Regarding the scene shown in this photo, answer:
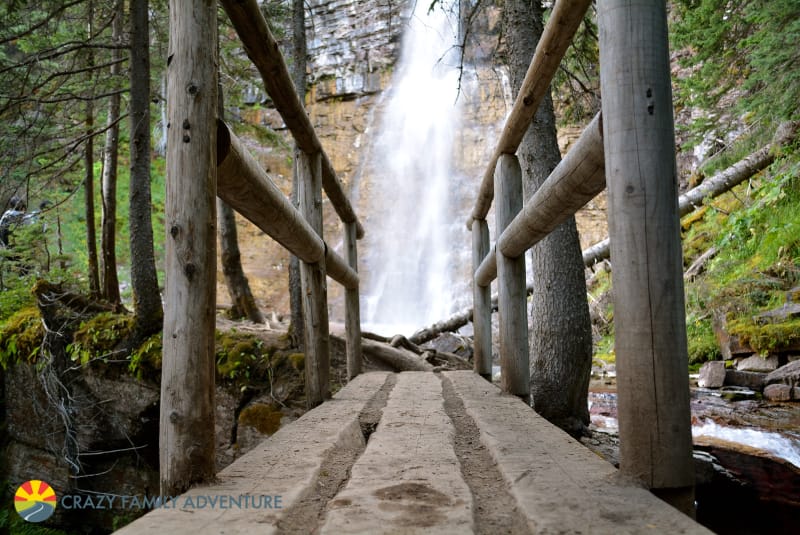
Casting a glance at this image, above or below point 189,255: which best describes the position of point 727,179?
above

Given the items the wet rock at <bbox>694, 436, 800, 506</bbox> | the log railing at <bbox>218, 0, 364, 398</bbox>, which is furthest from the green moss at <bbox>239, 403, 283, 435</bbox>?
the wet rock at <bbox>694, 436, 800, 506</bbox>

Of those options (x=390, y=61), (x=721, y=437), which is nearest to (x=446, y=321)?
(x=721, y=437)

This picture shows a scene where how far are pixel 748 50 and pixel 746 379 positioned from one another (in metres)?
4.33

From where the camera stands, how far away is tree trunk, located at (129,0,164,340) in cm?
522

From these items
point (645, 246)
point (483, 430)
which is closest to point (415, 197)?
point (483, 430)

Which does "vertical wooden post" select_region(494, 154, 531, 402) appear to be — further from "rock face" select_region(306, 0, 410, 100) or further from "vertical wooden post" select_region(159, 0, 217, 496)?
"rock face" select_region(306, 0, 410, 100)

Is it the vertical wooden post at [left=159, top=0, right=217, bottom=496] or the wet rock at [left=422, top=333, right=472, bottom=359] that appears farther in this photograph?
the wet rock at [left=422, top=333, right=472, bottom=359]

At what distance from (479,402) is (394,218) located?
16.7 m

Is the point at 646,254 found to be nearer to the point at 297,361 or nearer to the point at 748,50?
the point at 297,361

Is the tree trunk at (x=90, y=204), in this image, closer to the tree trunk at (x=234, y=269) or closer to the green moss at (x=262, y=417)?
the tree trunk at (x=234, y=269)

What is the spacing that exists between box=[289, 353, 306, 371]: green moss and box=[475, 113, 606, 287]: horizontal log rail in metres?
2.63

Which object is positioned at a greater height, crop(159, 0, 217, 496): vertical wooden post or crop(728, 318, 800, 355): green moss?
crop(159, 0, 217, 496): vertical wooden post

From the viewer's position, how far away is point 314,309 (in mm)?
2967

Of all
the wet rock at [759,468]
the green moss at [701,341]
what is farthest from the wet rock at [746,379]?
the wet rock at [759,468]
